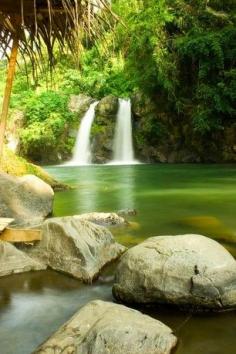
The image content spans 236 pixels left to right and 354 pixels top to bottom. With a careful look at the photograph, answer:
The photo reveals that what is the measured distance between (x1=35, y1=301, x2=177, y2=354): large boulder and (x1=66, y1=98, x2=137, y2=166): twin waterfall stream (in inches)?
833

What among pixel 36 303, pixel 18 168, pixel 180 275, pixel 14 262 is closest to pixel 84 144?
pixel 18 168

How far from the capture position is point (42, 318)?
13.5ft

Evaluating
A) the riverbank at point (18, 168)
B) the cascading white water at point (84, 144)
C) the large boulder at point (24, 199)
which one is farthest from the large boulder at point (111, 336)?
the cascading white water at point (84, 144)

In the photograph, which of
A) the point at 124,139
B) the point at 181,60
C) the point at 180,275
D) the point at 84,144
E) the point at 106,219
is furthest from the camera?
the point at 84,144

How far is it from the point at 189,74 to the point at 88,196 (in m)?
13.3

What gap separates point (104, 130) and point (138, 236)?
62.3ft

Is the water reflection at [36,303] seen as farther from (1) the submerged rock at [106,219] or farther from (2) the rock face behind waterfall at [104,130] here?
(2) the rock face behind waterfall at [104,130]

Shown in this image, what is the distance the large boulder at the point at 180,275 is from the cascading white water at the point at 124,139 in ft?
67.8

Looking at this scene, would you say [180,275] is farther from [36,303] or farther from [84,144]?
[84,144]

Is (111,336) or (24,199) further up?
(24,199)

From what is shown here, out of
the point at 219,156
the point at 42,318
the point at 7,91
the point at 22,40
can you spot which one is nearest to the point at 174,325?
the point at 42,318

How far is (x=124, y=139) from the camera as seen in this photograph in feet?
83.2

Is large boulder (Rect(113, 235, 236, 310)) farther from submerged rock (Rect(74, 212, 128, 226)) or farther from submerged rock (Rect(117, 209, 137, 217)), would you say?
submerged rock (Rect(117, 209, 137, 217))

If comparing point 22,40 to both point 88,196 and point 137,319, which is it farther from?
point 88,196
